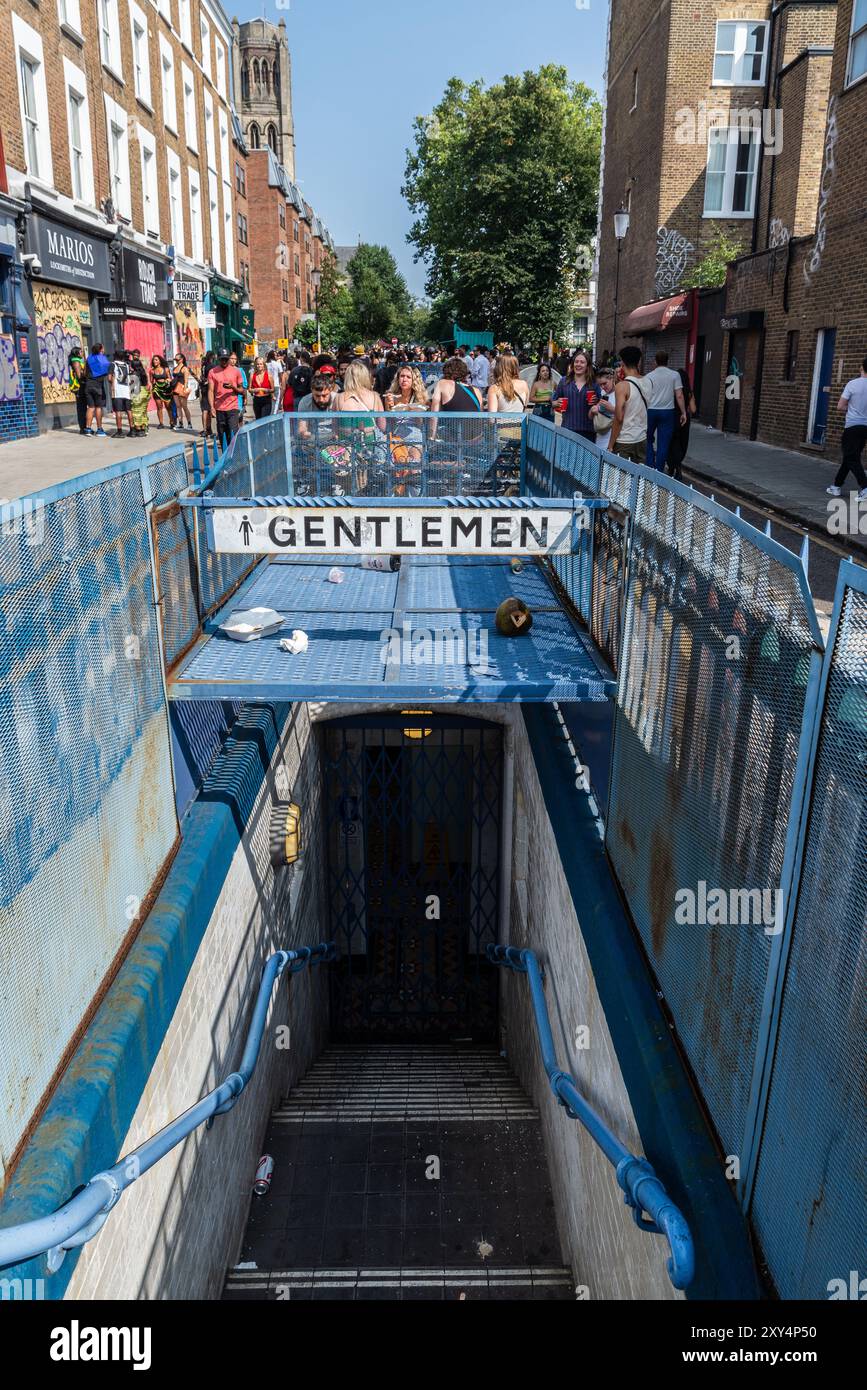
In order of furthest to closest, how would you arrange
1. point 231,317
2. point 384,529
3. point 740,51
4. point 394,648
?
point 231,317 → point 740,51 → point 394,648 → point 384,529

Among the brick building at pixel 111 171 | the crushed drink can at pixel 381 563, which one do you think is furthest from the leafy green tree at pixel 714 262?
the crushed drink can at pixel 381 563

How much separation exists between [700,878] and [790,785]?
92cm

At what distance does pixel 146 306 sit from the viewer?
2584 centimetres

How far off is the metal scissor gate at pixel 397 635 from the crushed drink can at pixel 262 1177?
3629 mm

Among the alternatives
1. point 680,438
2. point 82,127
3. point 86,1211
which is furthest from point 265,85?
point 86,1211

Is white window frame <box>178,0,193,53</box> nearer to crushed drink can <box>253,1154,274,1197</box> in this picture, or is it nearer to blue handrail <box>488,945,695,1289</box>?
crushed drink can <box>253,1154,274,1197</box>

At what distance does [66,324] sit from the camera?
20.7m

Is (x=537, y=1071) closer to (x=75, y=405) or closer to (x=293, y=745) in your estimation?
(x=293, y=745)

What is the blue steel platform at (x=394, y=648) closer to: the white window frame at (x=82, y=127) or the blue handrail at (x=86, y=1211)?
the blue handrail at (x=86, y=1211)

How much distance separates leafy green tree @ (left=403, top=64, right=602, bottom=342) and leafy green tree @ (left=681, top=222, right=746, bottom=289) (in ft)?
74.7

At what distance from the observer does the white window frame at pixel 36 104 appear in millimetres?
18172

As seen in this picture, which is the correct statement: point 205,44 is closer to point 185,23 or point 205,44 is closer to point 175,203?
point 185,23

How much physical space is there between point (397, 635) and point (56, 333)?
16.6 m

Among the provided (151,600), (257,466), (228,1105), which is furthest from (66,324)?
(228,1105)
